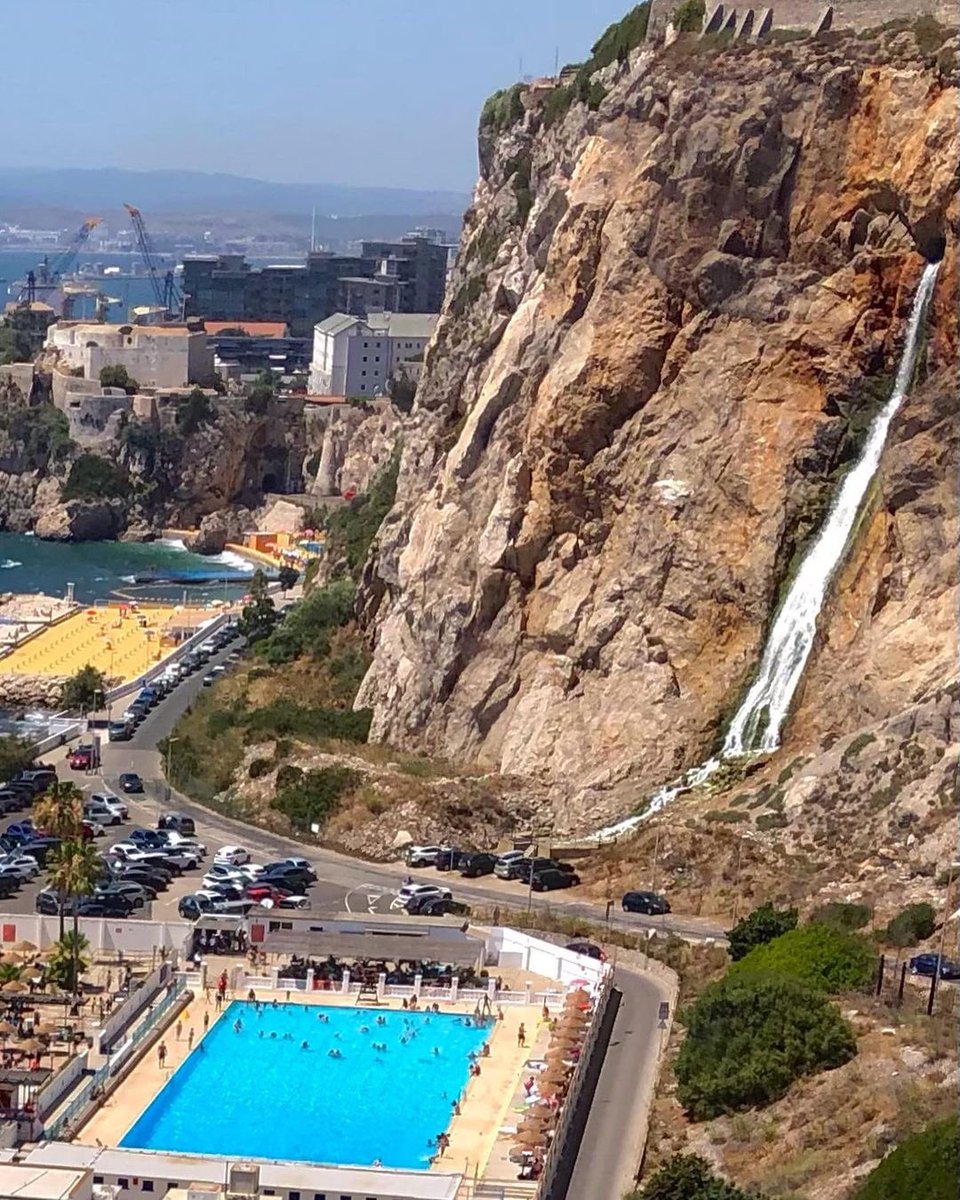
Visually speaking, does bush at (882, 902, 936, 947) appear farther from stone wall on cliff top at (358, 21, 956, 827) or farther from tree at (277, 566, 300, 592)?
tree at (277, 566, 300, 592)

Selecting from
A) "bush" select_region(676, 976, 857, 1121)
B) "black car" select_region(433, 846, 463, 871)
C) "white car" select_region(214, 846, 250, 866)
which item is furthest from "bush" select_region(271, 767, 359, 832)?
"bush" select_region(676, 976, 857, 1121)

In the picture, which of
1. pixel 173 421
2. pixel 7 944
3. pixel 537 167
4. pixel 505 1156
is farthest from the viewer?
pixel 173 421

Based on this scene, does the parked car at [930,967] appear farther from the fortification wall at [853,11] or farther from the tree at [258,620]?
the tree at [258,620]

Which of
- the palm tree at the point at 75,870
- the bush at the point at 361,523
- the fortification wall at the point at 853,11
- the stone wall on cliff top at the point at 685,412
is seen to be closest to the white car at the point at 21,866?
the palm tree at the point at 75,870

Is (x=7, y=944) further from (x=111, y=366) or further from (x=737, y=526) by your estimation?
(x=111, y=366)

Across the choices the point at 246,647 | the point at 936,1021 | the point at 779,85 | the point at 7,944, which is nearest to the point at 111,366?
the point at 246,647

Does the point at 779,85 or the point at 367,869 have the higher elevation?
the point at 779,85

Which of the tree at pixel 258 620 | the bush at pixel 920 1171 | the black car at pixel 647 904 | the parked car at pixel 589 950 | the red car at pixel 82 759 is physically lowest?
the tree at pixel 258 620
